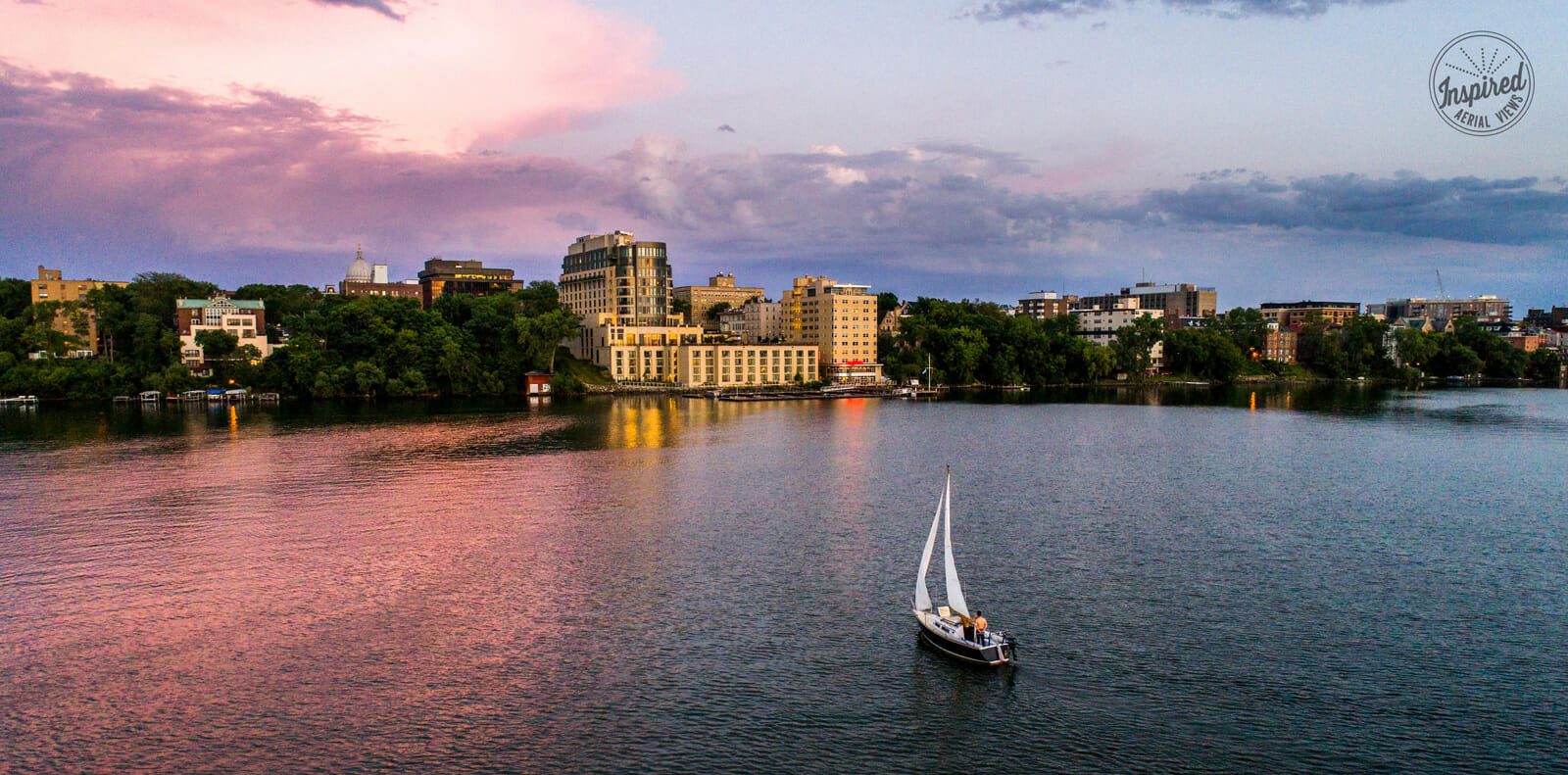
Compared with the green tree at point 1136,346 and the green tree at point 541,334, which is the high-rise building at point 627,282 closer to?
the green tree at point 541,334

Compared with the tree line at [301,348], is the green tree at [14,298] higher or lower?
higher

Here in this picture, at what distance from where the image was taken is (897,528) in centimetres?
4584

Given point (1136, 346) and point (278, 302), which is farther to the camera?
point (1136, 346)

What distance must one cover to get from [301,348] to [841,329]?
8931cm

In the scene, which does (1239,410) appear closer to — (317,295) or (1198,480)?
(1198,480)

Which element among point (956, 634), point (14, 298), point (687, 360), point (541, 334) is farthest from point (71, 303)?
point (956, 634)

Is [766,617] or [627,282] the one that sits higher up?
[627,282]

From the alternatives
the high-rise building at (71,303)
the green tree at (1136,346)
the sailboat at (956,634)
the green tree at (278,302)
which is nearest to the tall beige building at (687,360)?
the green tree at (278,302)

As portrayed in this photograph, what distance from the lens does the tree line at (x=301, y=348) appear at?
130 meters

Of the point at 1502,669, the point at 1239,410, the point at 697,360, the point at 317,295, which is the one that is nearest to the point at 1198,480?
the point at 1502,669

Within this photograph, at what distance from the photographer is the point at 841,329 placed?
168000mm

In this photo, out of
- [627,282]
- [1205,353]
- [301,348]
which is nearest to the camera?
[301,348]

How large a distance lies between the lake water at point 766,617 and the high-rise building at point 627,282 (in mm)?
106707

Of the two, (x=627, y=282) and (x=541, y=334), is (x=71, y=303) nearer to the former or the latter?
(x=541, y=334)
